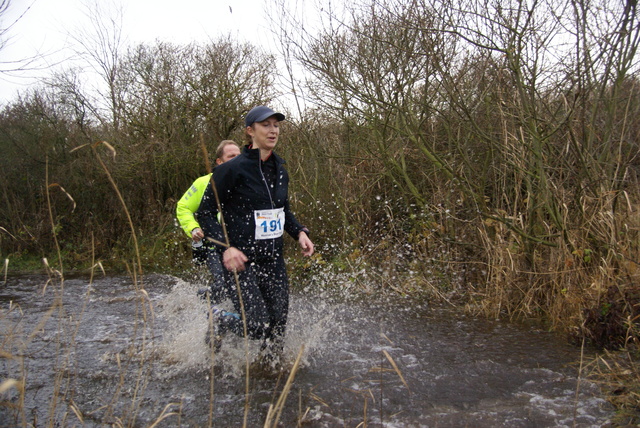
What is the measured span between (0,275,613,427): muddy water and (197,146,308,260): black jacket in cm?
76

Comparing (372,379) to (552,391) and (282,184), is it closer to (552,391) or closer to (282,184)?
(552,391)

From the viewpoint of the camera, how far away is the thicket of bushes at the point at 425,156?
17.6 ft

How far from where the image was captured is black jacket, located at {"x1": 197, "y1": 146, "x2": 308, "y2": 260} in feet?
13.5

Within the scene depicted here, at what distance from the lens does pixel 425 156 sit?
28.2 ft

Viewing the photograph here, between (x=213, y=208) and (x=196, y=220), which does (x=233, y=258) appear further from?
(x=196, y=220)

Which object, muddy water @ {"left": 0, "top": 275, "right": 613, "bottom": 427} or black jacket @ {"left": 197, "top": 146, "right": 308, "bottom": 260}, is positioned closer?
muddy water @ {"left": 0, "top": 275, "right": 613, "bottom": 427}

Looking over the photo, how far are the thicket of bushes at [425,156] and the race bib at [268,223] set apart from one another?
132cm

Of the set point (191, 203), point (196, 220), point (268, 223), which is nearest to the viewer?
point (268, 223)

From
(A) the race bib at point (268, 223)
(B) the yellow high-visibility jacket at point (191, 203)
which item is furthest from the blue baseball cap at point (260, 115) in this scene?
(B) the yellow high-visibility jacket at point (191, 203)

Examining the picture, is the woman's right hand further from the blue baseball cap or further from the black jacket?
the blue baseball cap

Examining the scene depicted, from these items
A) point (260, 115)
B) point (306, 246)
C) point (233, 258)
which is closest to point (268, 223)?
point (306, 246)

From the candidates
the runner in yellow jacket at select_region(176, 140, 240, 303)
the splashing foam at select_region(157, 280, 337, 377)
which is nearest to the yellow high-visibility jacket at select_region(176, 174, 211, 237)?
the runner in yellow jacket at select_region(176, 140, 240, 303)

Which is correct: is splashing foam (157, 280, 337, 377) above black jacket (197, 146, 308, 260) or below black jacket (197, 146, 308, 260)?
below

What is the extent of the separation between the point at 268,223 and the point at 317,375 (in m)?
1.22
